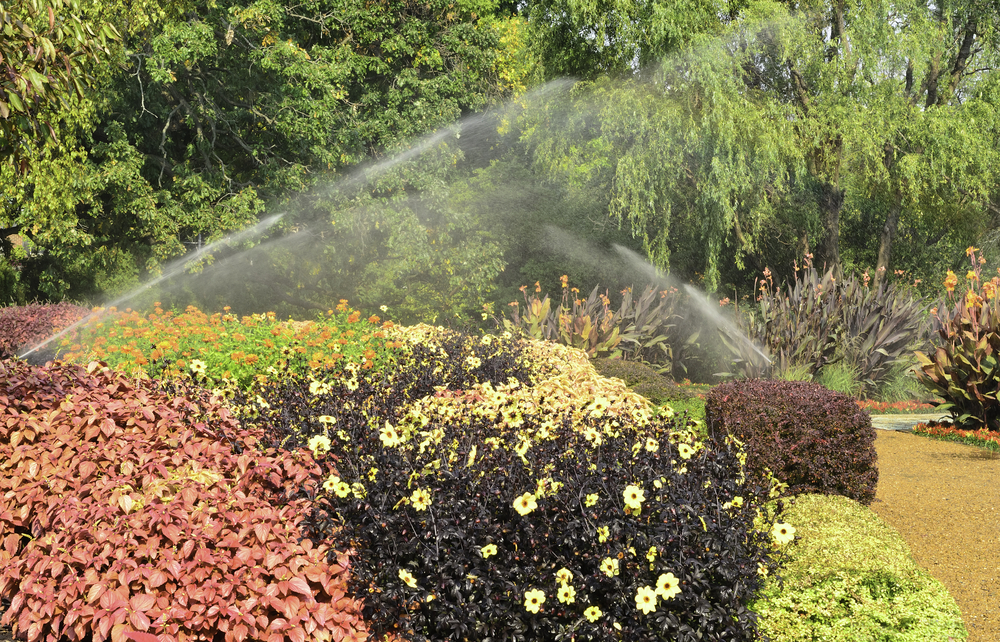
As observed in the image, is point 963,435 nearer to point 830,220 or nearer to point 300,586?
point 300,586

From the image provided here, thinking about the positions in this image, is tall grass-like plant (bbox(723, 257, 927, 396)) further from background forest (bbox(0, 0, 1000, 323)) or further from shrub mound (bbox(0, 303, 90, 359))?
shrub mound (bbox(0, 303, 90, 359))

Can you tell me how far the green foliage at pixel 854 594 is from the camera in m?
3.44

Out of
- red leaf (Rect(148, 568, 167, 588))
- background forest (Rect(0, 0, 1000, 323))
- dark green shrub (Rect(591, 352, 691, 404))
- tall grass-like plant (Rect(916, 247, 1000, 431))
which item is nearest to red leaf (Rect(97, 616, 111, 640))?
red leaf (Rect(148, 568, 167, 588))

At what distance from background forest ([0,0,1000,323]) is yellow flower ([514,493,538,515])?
1111 cm

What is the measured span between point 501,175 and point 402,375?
14252 millimetres

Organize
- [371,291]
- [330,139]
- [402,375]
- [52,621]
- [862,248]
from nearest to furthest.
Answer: [52,621]
[402,375]
[330,139]
[371,291]
[862,248]

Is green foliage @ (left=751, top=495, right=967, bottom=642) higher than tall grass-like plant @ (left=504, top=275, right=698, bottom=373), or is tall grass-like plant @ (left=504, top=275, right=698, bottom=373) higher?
green foliage @ (left=751, top=495, right=967, bottom=642)

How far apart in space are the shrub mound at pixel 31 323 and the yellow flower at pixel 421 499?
10759 mm

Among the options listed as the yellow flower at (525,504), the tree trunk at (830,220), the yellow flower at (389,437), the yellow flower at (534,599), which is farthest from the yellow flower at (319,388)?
the tree trunk at (830,220)

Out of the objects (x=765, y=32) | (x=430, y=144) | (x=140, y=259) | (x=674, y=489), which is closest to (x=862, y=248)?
(x=765, y=32)

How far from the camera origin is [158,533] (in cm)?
355

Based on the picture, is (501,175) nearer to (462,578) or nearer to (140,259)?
(140,259)

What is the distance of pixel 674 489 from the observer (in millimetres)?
3338

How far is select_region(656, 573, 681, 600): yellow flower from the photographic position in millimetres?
2879
